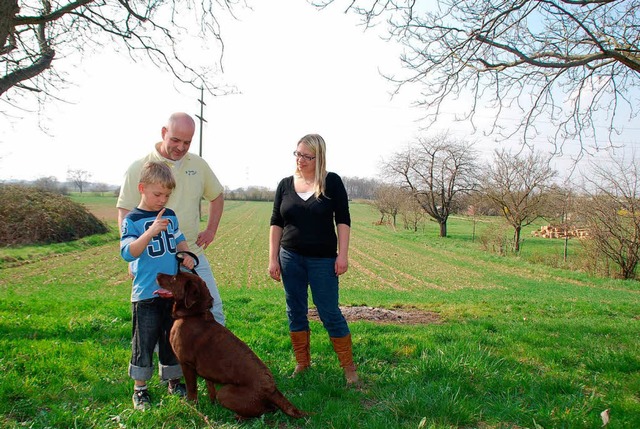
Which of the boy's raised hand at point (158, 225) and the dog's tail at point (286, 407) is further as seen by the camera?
the boy's raised hand at point (158, 225)

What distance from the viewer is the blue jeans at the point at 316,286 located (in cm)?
404

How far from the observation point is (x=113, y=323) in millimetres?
5887

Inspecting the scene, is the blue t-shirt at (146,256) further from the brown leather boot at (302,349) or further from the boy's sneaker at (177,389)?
the brown leather boot at (302,349)

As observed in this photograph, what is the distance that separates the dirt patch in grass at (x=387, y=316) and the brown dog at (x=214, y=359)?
4427mm

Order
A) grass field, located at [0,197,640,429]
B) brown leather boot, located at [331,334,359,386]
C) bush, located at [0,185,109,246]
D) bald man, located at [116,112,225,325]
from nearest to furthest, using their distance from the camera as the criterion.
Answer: grass field, located at [0,197,640,429]
bald man, located at [116,112,225,325]
brown leather boot, located at [331,334,359,386]
bush, located at [0,185,109,246]

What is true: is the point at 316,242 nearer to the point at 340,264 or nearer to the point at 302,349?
the point at 340,264

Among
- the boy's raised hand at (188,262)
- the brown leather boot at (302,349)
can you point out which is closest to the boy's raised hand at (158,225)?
the boy's raised hand at (188,262)

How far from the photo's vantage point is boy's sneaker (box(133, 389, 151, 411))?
3217 millimetres

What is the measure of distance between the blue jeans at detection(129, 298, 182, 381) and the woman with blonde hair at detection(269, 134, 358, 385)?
1.08 meters

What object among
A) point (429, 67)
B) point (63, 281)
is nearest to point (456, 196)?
point (63, 281)

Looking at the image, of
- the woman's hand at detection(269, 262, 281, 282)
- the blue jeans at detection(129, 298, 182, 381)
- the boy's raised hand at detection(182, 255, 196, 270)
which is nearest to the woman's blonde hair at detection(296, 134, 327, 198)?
the woman's hand at detection(269, 262, 281, 282)

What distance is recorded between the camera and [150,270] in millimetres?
3475

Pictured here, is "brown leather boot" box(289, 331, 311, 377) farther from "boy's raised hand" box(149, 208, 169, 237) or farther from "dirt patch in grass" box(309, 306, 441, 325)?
"dirt patch in grass" box(309, 306, 441, 325)

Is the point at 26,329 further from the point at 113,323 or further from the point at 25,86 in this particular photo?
the point at 25,86
